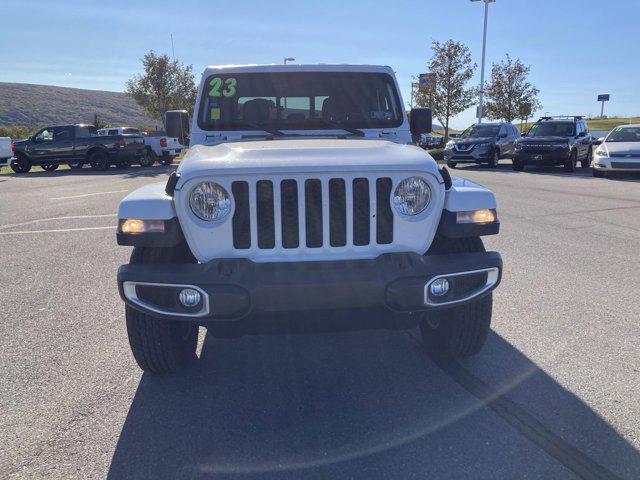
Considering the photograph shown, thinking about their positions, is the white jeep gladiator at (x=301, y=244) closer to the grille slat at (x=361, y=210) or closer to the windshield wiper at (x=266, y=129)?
the grille slat at (x=361, y=210)

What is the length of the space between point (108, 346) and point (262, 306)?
174cm

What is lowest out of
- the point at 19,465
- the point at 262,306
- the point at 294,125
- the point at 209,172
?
the point at 19,465

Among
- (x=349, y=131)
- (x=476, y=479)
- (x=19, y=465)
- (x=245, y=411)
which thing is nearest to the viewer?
(x=476, y=479)

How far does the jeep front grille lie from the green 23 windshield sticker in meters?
1.87

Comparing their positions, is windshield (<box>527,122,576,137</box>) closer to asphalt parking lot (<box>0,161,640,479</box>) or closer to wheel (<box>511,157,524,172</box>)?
wheel (<box>511,157,524,172</box>)

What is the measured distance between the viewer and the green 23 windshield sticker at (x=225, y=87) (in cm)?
432

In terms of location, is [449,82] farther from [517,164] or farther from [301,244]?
[301,244]

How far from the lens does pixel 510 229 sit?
7914 millimetres

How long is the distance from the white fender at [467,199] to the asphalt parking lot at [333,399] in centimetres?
105

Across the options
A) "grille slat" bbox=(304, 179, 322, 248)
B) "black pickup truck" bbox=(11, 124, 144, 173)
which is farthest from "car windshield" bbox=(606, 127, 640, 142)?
"black pickup truck" bbox=(11, 124, 144, 173)

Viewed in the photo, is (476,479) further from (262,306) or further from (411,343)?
(411,343)

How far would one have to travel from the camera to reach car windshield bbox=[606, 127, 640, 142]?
1573 cm

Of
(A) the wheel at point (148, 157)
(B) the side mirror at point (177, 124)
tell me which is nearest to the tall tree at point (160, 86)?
(A) the wheel at point (148, 157)

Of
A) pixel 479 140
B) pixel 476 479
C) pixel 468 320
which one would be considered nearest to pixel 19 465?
pixel 476 479
